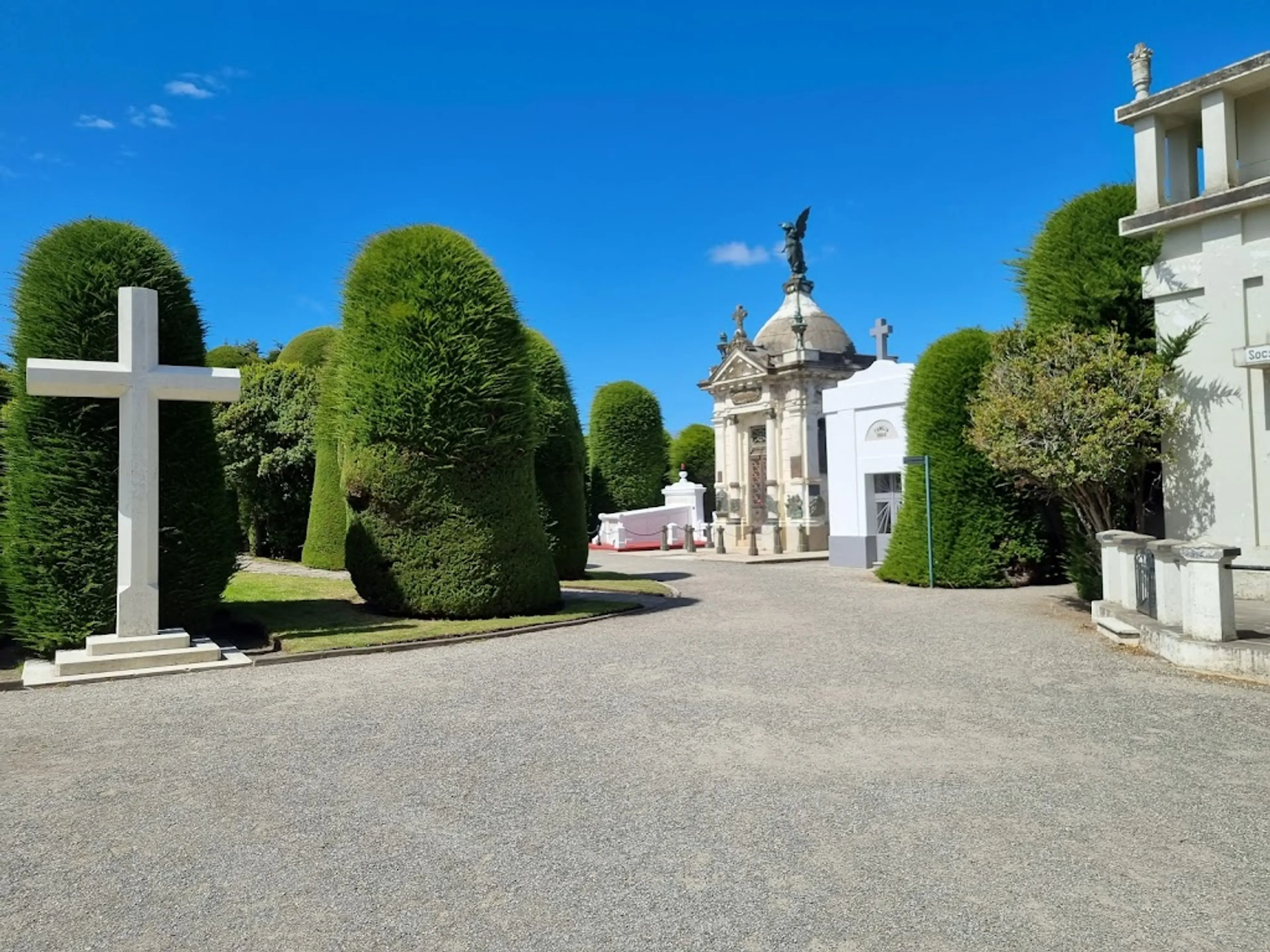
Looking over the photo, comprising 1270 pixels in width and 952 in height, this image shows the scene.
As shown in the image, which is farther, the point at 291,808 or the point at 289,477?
the point at 289,477

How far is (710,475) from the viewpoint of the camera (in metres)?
46.7

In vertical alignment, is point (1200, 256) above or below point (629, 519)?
above

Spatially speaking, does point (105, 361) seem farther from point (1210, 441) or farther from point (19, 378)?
point (1210, 441)

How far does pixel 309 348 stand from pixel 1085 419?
22.7 meters

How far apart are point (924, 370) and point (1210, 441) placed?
567cm

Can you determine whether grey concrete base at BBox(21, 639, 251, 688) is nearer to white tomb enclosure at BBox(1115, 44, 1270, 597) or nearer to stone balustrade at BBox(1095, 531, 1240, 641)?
stone balustrade at BBox(1095, 531, 1240, 641)

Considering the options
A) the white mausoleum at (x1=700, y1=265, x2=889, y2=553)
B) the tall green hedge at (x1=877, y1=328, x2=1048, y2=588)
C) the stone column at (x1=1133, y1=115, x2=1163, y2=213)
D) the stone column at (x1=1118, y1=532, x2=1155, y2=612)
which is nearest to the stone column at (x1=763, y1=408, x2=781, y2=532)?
the white mausoleum at (x1=700, y1=265, x2=889, y2=553)

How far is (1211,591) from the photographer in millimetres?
7723

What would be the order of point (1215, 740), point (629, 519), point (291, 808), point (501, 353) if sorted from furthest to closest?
point (629, 519)
point (501, 353)
point (1215, 740)
point (291, 808)

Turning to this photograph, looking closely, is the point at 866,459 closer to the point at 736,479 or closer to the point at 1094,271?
the point at 1094,271

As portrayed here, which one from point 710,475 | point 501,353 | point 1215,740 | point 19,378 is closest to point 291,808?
point 1215,740

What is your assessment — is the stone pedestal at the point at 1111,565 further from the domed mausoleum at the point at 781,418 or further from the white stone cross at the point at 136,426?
the domed mausoleum at the point at 781,418

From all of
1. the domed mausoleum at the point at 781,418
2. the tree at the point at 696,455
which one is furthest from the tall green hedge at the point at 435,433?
the tree at the point at 696,455

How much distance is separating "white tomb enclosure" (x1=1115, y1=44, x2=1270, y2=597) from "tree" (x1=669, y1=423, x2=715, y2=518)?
3392 centimetres
